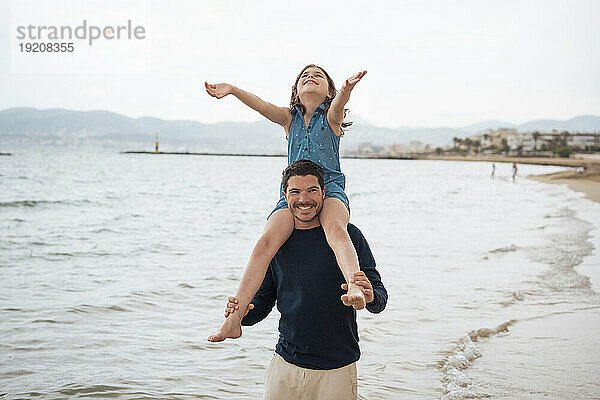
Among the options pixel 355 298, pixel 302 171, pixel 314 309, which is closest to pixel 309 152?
pixel 302 171

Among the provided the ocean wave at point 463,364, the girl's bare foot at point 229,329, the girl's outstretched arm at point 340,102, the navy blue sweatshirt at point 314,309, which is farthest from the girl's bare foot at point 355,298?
the ocean wave at point 463,364

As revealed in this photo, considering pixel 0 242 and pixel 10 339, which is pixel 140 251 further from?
pixel 10 339

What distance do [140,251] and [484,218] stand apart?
36.6 ft

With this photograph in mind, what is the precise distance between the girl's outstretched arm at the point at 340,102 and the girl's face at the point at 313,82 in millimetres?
131

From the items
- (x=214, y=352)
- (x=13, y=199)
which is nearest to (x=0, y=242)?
(x=214, y=352)

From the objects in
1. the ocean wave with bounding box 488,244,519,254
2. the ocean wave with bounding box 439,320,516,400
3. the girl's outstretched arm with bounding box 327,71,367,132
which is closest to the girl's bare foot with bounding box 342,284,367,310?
the girl's outstretched arm with bounding box 327,71,367,132

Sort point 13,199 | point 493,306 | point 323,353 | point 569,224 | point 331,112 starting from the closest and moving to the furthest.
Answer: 1. point 323,353
2. point 331,112
3. point 493,306
4. point 569,224
5. point 13,199

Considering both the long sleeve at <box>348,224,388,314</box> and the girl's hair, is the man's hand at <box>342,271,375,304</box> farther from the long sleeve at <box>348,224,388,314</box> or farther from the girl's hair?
the girl's hair

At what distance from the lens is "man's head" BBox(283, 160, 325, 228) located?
8.75ft

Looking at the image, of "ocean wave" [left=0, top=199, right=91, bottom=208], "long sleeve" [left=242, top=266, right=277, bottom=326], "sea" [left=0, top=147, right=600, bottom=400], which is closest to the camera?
Result: "long sleeve" [left=242, top=266, right=277, bottom=326]

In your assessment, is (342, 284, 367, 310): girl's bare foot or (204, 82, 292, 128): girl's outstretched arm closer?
(342, 284, 367, 310): girl's bare foot

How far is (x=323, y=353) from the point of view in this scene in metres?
2.57

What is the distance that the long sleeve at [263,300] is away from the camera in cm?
280

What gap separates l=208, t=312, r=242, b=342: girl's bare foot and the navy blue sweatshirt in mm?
191
